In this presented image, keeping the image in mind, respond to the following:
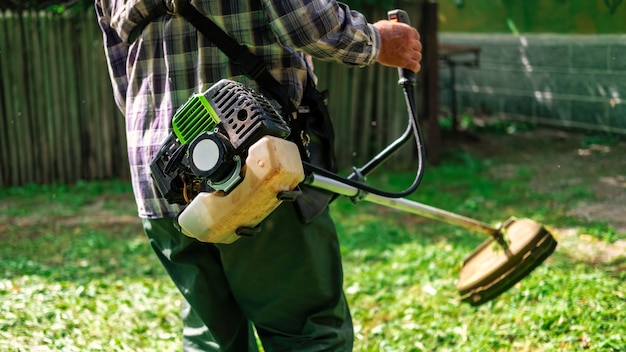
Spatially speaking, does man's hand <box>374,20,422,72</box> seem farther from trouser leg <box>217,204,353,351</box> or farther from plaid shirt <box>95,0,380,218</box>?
trouser leg <box>217,204,353,351</box>

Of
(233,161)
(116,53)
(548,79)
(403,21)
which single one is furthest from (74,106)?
(233,161)

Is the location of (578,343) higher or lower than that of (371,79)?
lower

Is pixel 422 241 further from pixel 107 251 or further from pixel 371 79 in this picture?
pixel 371 79

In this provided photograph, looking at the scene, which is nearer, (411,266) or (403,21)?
(403,21)

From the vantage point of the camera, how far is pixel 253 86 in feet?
7.52

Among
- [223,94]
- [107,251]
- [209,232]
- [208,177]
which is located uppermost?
[223,94]

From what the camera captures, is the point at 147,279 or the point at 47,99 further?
the point at 47,99

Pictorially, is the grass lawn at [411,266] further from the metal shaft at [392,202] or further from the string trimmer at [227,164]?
the string trimmer at [227,164]

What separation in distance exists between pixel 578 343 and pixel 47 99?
5.51 metres

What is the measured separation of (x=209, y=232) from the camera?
199cm

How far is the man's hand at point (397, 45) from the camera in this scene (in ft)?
8.03

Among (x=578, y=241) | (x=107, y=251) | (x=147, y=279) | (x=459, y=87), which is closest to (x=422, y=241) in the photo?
(x=578, y=241)

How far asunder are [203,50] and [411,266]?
2625 millimetres

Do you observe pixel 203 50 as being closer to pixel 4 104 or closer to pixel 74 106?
pixel 74 106
